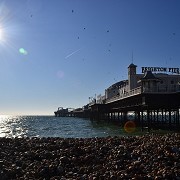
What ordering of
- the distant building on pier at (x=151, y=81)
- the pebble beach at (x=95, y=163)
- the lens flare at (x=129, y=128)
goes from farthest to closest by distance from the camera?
the lens flare at (x=129, y=128) < the distant building on pier at (x=151, y=81) < the pebble beach at (x=95, y=163)

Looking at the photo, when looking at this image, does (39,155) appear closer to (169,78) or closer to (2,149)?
(2,149)

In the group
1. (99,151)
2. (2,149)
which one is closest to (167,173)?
(99,151)

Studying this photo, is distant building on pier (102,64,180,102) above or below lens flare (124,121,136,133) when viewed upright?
above

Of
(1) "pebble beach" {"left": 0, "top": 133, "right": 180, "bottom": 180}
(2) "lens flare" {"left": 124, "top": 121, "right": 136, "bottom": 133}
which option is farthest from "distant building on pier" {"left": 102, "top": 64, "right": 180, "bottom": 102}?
(1) "pebble beach" {"left": 0, "top": 133, "right": 180, "bottom": 180}

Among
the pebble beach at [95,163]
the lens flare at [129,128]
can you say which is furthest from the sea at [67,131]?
the pebble beach at [95,163]

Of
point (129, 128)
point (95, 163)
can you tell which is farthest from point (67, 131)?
point (95, 163)

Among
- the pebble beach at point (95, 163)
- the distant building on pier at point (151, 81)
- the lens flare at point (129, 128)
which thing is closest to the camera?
the pebble beach at point (95, 163)

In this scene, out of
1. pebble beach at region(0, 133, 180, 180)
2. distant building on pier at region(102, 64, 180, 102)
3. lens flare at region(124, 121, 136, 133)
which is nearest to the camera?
pebble beach at region(0, 133, 180, 180)

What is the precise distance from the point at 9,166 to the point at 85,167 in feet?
9.71

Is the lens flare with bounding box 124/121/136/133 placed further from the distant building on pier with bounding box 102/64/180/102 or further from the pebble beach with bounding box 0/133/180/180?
the pebble beach with bounding box 0/133/180/180

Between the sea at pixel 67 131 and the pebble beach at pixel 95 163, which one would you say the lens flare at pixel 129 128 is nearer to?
the sea at pixel 67 131

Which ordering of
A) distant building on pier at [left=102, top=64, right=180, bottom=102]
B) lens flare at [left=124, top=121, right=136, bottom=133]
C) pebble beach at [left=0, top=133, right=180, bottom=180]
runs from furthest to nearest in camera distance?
lens flare at [left=124, top=121, right=136, bottom=133] < distant building on pier at [left=102, top=64, right=180, bottom=102] < pebble beach at [left=0, top=133, right=180, bottom=180]

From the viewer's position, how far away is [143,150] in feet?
47.3

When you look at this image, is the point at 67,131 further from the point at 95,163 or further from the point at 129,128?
the point at 95,163
